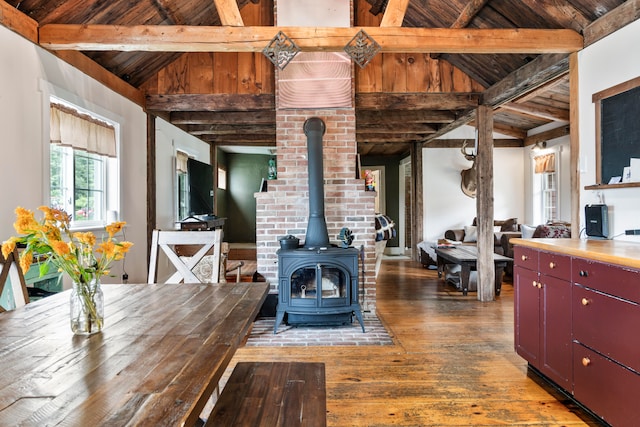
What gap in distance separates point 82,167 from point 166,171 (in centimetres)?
185

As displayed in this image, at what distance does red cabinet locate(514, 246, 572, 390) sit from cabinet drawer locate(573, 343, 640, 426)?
0.30 ft

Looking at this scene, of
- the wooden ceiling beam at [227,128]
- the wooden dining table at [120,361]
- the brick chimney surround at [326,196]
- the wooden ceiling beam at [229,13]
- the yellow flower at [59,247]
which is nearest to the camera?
the wooden dining table at [120,361]

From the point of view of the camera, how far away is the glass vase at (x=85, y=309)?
1.27 metres

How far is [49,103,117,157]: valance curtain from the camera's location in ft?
10.7

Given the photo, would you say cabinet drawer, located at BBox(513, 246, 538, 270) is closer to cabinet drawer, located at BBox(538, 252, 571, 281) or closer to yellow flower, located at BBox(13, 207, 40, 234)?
cabinet drawer, located at BBox(538, 252, 571, 281)

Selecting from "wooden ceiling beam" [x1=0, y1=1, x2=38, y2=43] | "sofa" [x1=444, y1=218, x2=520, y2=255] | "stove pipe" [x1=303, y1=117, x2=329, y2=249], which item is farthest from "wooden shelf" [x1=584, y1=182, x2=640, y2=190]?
"sofa" [x1=444, y1=218, x2=520, y2=255]

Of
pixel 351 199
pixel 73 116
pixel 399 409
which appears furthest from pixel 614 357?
pixel 73 116

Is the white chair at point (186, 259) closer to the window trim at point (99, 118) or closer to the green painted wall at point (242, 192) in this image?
the window trim at point (99, 118)

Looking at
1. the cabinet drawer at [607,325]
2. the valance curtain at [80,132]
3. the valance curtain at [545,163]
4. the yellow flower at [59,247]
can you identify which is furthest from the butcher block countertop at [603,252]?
the valance curtain at [545,163]

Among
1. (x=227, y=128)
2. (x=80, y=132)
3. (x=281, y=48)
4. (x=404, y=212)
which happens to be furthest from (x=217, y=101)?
(x=404, y=212)

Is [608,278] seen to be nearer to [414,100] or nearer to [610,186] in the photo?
[610,186]

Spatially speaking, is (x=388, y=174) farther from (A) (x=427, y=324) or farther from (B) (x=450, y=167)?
(A) (x=427, y=324)

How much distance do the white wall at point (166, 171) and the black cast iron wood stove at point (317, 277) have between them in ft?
8.58

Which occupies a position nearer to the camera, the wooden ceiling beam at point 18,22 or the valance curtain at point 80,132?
the wooden ceiling beam at point 18,22
